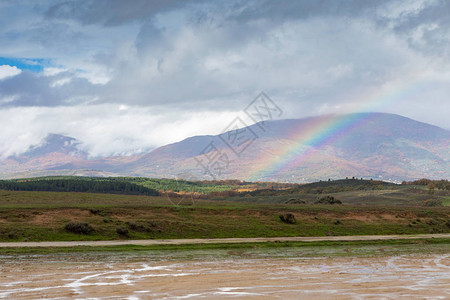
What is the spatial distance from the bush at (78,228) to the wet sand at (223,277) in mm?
15558

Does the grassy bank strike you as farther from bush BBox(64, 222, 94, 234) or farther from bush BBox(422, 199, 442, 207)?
bush BBox(422, 199, 442, 207)

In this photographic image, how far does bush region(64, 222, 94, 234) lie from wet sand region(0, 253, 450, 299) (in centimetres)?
1556

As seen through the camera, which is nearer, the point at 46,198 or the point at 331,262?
the point at 331,262

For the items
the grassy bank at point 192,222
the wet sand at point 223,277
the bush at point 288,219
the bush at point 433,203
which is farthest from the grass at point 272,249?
the bush at point 433,203

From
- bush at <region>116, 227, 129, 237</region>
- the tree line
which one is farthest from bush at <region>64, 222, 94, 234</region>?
the tree line

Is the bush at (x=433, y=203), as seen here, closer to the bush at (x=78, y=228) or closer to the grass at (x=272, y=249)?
the grass at (x=272, y=249)

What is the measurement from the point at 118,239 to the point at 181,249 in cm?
1093

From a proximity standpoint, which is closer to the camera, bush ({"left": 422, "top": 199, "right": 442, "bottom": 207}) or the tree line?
bush ({"left": 422, "top": 199, "right": 442, "bottom": 207})

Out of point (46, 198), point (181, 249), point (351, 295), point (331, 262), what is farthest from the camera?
point (46, 198)

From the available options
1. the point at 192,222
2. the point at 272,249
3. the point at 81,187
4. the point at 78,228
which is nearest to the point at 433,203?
the point at 192,222

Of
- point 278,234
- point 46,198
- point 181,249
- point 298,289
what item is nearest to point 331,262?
point 298,289

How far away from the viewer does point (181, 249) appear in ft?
162

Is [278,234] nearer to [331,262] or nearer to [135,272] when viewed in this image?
[331,262]

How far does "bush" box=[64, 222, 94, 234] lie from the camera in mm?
57344
